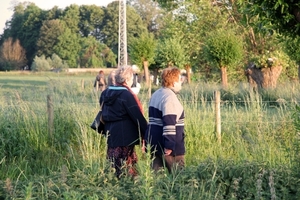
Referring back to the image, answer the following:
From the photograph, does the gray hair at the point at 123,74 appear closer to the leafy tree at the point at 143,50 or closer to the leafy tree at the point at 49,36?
the leafy tree at the point at 143,50

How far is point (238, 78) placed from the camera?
104 feet

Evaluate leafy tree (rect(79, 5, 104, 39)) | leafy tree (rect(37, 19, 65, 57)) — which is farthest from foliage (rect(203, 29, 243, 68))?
leafy tree (rect(79, 5, 104, 39))

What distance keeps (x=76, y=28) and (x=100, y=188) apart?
3756 inches

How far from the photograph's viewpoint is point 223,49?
2536 centimetres

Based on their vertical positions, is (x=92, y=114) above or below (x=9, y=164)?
above

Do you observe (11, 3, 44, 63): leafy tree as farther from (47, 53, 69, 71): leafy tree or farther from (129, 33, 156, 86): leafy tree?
(129, 33, 156, 86): leafy tree

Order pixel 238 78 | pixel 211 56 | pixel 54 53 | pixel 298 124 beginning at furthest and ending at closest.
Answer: pixel 54 53 → pixel 238 78 → pixel 211 56 → pixel 298 124

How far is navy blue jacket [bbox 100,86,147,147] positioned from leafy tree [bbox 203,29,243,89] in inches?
762

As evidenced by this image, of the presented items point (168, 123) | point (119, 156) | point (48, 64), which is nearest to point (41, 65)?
point (48, 64)

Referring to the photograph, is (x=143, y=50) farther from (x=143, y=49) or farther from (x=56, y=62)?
(x=56, y=62)

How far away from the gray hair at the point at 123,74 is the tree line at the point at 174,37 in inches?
56.5

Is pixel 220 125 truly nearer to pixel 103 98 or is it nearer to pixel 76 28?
pixel 103 98

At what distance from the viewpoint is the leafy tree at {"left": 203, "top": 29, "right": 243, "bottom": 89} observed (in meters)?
25.2

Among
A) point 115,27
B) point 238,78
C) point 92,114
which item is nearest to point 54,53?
point 115,27
